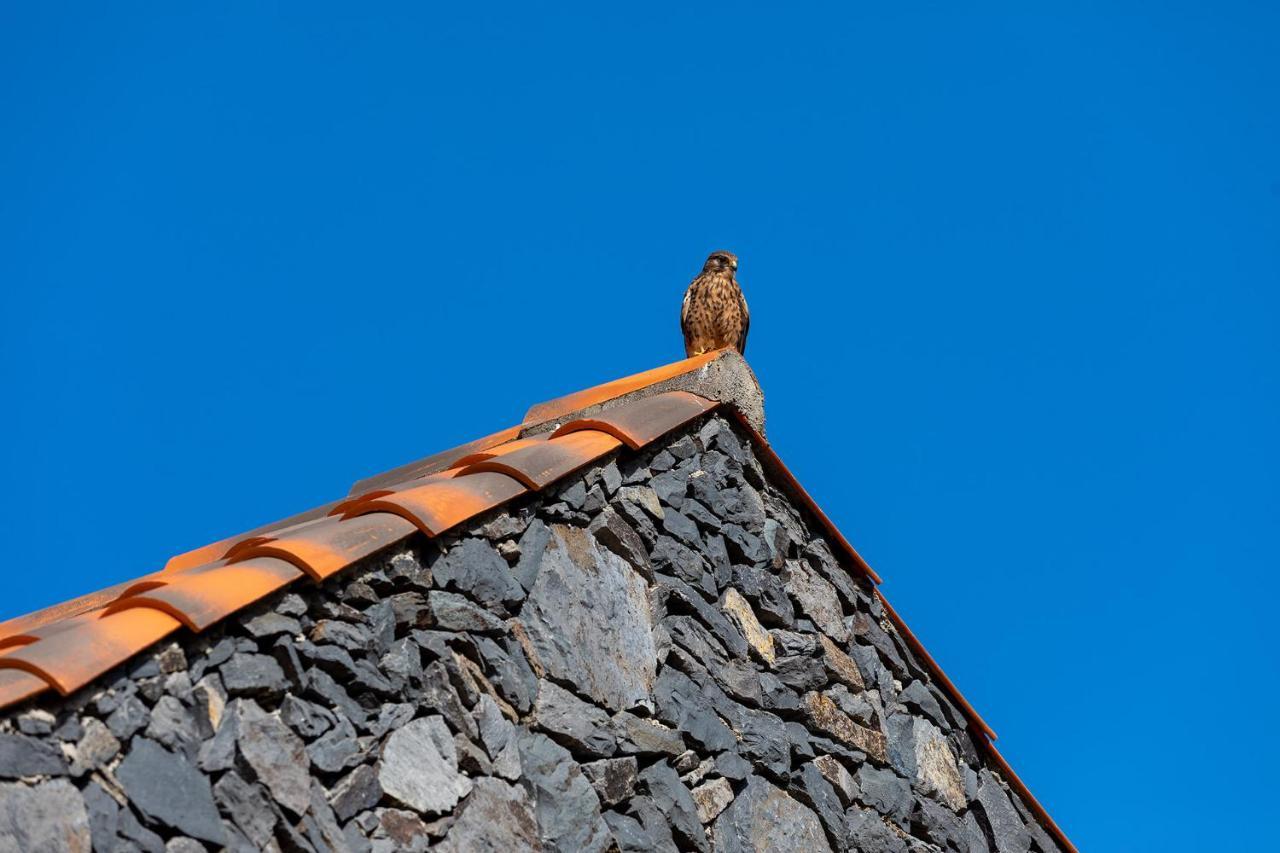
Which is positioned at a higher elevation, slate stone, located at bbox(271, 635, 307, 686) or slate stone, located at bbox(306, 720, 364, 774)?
slate stone, located at bbox(271, 635, 307, 686)

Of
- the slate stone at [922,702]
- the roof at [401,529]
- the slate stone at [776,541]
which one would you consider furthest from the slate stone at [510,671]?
the slate stone at [922,702]

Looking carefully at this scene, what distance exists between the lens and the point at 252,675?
327 cm

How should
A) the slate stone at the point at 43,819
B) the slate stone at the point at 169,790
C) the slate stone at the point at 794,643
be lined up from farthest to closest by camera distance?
the slate stone at the point at 794,643, the slate stone at the point at 169,790, the slate stone at the point at 43,819

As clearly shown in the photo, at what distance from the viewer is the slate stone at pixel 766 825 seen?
4512 millimetres

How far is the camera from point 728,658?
15.8 ft

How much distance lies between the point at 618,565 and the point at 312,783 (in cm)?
143

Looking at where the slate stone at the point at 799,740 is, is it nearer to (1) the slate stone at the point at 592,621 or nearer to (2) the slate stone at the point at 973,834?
(1) the slate stone at the point at 592,621

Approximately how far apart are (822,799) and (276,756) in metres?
2.22

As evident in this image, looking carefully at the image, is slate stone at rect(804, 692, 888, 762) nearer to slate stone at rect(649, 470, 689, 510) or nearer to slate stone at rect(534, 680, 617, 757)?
slate stone at rect(649, 470, 689, 510)

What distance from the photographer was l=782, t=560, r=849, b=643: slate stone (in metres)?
5.32

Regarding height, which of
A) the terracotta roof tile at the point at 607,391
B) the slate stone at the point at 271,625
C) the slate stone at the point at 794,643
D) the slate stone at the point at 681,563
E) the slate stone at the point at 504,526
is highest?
the terracotta roof tile at the point at 607,391

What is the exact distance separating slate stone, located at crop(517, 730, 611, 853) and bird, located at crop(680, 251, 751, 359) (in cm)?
395

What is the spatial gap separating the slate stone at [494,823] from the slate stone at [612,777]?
0.29 meters

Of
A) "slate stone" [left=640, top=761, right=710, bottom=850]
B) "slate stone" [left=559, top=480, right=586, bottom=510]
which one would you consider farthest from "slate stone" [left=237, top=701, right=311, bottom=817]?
"slate stone" [left=559, top=480, right=586, bottom=510]
